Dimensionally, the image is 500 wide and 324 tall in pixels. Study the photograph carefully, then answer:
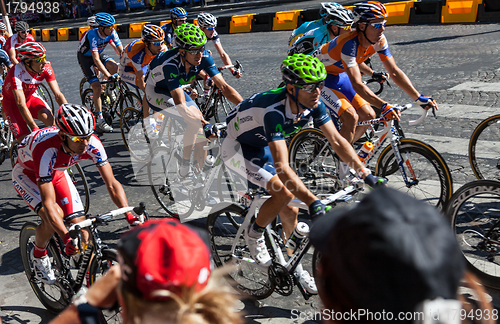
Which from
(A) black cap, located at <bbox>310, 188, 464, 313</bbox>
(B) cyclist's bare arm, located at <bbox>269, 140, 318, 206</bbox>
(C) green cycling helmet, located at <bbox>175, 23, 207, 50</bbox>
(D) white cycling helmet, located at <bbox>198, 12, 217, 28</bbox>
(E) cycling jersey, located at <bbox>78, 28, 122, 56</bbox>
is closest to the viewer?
(A) black cap, located at <bbox>310, 188, 464, 313</bbox>

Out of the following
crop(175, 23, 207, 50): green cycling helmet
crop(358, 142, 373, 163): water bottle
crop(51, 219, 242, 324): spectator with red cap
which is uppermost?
crop(175, 23, 207, 50): green cycling helmet

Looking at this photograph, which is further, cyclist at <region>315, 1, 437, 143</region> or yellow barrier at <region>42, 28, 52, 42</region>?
yellow barrier at <region>42, 28, 52, 42</region>

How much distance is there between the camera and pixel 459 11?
1509 cm

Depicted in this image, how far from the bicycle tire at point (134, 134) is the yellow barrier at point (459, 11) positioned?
12.1 meters

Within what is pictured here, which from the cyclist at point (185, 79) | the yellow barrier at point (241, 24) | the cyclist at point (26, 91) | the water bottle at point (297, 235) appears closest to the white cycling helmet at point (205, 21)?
the cyclist at point (185, 79)

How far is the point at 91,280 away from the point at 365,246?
301 centimetres

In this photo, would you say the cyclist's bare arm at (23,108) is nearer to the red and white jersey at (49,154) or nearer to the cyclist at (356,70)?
the red and white jersey at (49,154)

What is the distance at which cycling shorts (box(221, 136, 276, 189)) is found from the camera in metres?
4.11

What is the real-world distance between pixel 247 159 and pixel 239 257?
95cm

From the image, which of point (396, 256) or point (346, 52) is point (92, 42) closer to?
point (346, 52)

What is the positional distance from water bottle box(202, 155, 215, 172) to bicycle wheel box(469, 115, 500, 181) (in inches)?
123

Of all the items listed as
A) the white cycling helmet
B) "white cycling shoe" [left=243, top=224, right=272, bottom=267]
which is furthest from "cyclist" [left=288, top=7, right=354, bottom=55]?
"white cycling shoe" [left=243, top=224, right=272, bottom=267]

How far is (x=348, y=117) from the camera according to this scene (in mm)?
5676

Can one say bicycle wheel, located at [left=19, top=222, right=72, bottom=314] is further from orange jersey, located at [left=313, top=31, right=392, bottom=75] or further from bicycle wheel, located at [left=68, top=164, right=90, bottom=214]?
orange jersey, located at [left=313, top=31, right=392, bottom=75]
